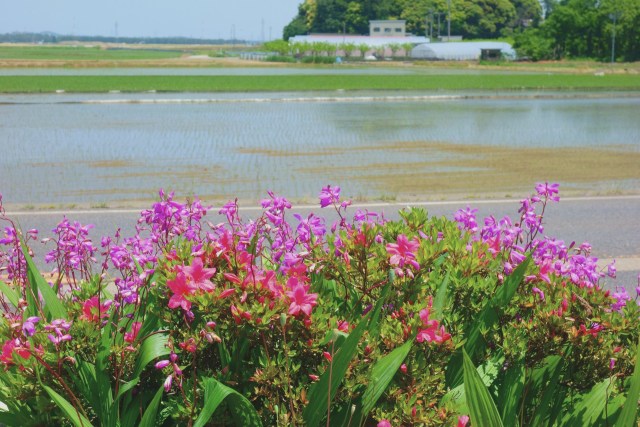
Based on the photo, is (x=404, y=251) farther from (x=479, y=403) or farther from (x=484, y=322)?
(x=479, y=403)

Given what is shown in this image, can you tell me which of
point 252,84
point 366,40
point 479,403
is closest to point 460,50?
point 366,40

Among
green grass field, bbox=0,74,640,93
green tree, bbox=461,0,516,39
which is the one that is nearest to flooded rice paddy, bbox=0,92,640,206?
green grass field, bbox=0,74,640,93

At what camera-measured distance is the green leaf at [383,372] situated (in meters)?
3.02

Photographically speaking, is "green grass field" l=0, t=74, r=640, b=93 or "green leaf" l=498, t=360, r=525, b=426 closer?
"green leaf" l=498, t=360, r=525, b=426

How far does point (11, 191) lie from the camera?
1466 cm

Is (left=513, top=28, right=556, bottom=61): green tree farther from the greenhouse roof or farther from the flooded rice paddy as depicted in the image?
the flooded rice paddy

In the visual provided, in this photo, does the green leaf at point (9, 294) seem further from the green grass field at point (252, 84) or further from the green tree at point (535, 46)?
the green tree at point (535, 46)

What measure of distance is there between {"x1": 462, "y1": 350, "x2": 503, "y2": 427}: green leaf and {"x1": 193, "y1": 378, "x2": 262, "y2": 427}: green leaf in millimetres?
673

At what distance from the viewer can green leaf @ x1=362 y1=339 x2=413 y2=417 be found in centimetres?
302

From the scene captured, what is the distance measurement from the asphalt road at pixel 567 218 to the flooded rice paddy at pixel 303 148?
101 centimetres

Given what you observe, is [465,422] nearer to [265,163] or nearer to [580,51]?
[265,163]

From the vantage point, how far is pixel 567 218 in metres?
11.6

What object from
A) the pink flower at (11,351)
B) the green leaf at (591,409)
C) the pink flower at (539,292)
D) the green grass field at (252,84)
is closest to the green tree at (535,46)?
the green grass field at (252,84)

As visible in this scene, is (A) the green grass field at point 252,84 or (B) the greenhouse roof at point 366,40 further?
(B) the greenhouse roof at point 366,40
